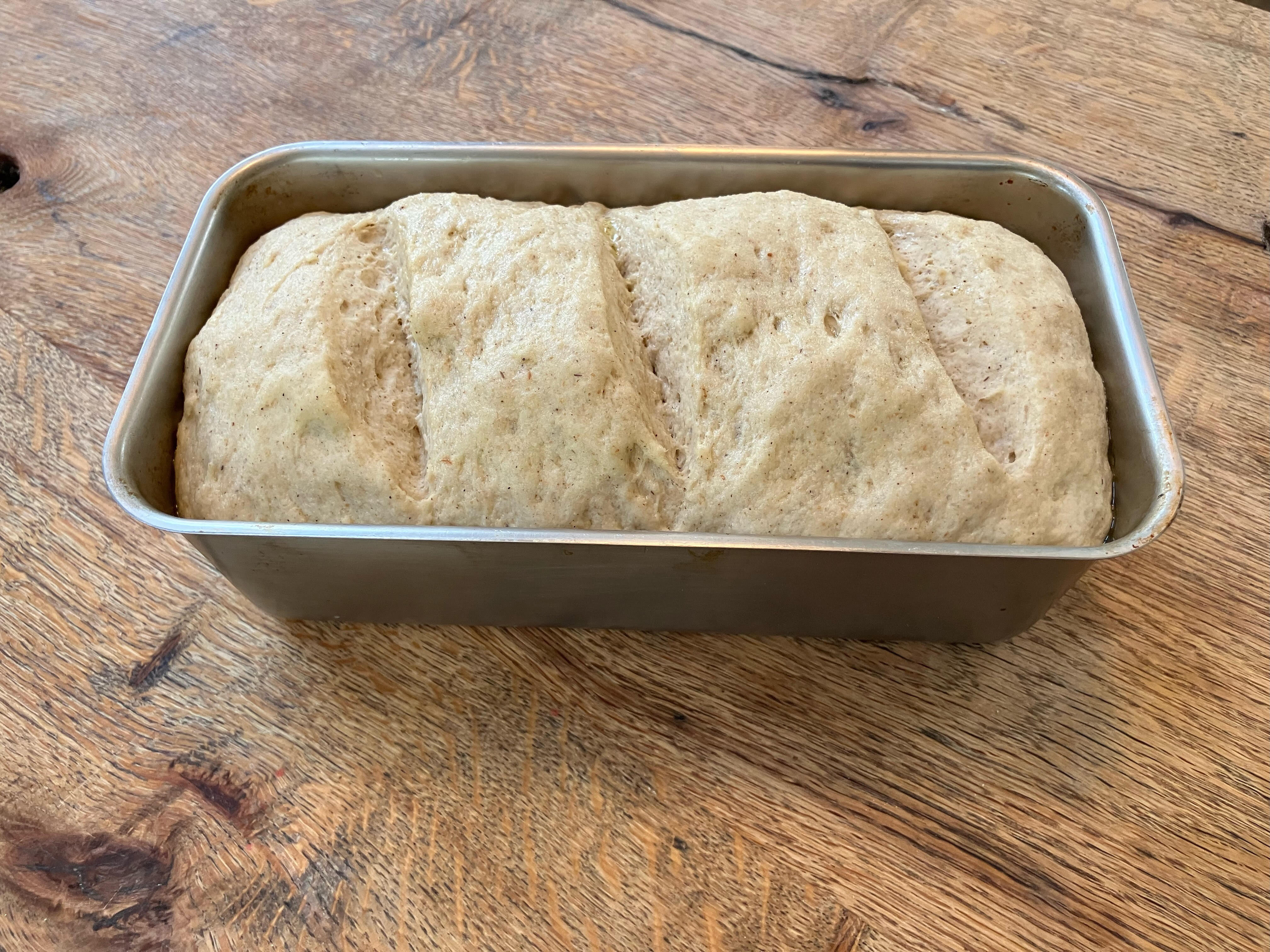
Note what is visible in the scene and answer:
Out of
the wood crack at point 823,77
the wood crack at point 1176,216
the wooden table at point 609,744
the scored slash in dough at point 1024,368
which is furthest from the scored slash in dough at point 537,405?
the wood crack at point 1176,216

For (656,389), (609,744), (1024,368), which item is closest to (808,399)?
(656,389)

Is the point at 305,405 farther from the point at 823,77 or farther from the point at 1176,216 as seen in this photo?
the point at 1176,216

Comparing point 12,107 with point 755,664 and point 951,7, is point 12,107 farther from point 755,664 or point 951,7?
point 951,7

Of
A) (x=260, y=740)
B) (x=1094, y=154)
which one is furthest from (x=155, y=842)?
(x=1094, y=154)

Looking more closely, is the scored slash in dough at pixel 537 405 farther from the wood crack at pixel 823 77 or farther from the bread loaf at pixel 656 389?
the wood crack at pixel 823 77

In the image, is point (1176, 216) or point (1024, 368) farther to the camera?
point (1176, 216)

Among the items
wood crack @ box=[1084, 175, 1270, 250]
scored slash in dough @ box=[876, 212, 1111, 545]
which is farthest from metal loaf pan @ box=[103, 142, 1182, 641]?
wood crack @ box=[1084, 175, 1270, 250]

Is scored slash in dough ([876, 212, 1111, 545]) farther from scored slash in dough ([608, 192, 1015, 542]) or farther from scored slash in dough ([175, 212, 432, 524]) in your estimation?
scored slash in dough ([175, 212, 432, 524])
